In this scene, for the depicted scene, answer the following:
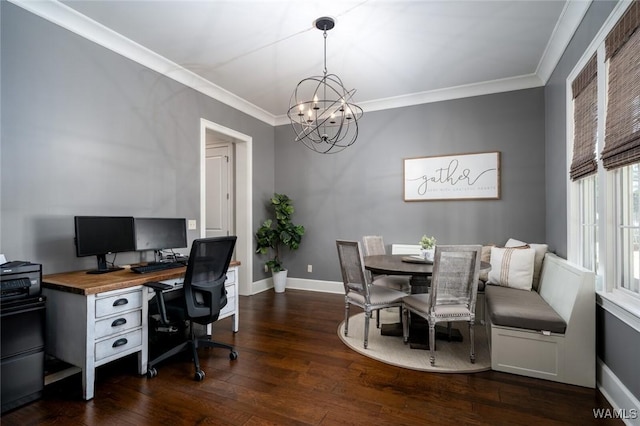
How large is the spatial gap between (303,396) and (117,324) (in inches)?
54.7

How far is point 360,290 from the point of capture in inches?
113

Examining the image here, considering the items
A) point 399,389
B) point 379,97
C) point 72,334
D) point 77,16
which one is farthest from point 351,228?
point 77,16

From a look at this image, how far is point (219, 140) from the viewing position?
4965 millimetres

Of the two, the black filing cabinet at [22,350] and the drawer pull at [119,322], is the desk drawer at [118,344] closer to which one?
the drawer pull at [119,322]

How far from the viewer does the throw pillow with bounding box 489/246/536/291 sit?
119 inches

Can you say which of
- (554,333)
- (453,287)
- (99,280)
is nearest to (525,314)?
(554,333)

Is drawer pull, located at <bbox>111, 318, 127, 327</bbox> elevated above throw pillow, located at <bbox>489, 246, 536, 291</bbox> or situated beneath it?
situated beneath

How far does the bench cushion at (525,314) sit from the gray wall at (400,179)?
5.07 ft

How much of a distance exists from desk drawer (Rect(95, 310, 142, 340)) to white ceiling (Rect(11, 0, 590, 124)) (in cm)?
241

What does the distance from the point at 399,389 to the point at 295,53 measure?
3167mm

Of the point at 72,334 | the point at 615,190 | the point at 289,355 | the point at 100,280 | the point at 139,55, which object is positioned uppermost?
the point at 139,55

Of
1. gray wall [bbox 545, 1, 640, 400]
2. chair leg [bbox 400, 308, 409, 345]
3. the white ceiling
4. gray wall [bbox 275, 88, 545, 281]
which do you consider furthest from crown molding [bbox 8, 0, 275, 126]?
gray wall [bbox 545, 1, 640, 400]

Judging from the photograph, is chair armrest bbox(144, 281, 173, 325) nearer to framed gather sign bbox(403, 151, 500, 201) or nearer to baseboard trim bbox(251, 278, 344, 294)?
baseboard trim bbox(251, 278, 344, 294)

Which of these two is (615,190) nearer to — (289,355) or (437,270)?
(437,270)
